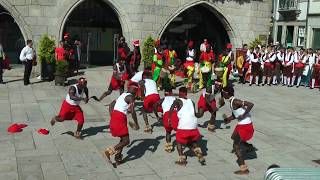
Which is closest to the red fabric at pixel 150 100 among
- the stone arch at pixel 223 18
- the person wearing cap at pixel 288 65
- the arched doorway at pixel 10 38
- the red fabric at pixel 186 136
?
the red fabric at pixel 186 136

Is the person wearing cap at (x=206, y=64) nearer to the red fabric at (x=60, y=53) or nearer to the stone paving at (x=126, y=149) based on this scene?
the stone paving at (x=126, y=149)

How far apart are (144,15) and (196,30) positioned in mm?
5697

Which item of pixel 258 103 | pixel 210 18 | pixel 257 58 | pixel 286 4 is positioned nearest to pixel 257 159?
pixel 258 103

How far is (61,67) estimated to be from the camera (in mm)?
16344

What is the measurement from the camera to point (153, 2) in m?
20.5

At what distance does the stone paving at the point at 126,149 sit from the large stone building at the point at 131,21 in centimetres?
451

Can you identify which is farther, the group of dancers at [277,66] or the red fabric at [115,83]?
the group of dancers at [277,66]

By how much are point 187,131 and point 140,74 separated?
12.3ft

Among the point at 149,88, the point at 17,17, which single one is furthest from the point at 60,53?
the point at 149,88

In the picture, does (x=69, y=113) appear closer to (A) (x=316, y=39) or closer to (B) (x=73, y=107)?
(B) (x=73, y=107)

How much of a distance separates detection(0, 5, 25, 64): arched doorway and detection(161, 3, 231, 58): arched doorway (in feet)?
24.2

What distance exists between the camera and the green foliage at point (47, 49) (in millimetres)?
17219

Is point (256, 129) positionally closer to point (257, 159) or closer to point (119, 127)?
point (257, 159)

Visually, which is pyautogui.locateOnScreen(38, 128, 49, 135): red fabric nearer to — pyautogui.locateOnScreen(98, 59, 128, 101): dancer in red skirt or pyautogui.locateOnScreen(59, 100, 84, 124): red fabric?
pyautogui.locateOnScreen(59, 100, 84, 124): red fabric
